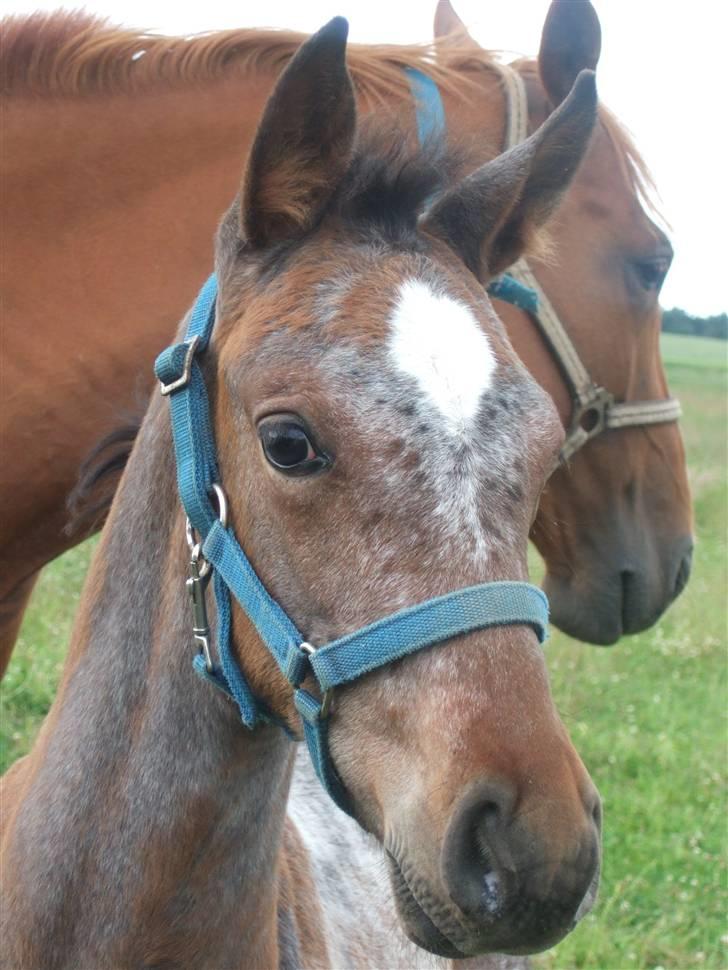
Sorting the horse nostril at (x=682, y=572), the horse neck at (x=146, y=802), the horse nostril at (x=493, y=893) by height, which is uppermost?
the horse nostril at (x=493, y=893)

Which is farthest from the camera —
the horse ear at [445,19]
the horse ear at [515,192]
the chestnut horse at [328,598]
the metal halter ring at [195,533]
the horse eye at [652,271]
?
the horse ear at [445,19]

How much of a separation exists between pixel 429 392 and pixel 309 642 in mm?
478

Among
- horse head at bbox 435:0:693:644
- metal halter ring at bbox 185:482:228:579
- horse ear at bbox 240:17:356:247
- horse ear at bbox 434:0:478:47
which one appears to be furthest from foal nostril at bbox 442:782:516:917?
horse ear at bbox 434:0:478:47

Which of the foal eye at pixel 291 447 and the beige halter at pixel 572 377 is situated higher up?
the foal eye at pixel 291 447

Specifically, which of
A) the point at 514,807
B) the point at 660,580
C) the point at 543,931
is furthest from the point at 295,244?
the point at 660,580

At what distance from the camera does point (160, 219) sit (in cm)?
324

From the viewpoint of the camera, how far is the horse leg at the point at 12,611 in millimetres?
3408

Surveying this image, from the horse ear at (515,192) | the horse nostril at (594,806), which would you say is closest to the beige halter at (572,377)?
the horse ear at (515,192)

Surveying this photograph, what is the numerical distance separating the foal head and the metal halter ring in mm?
21

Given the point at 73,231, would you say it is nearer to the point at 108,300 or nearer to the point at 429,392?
the point at 108,300

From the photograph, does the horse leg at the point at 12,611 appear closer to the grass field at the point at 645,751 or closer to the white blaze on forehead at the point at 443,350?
the grass field at the point at 645,751

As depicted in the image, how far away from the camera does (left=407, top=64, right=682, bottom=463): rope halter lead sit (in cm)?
333

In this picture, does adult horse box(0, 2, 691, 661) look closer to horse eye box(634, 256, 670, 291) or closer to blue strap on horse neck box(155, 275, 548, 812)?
horse eye box(634, 256, 670, 291)

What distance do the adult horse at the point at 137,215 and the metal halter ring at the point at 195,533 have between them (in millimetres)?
1008
